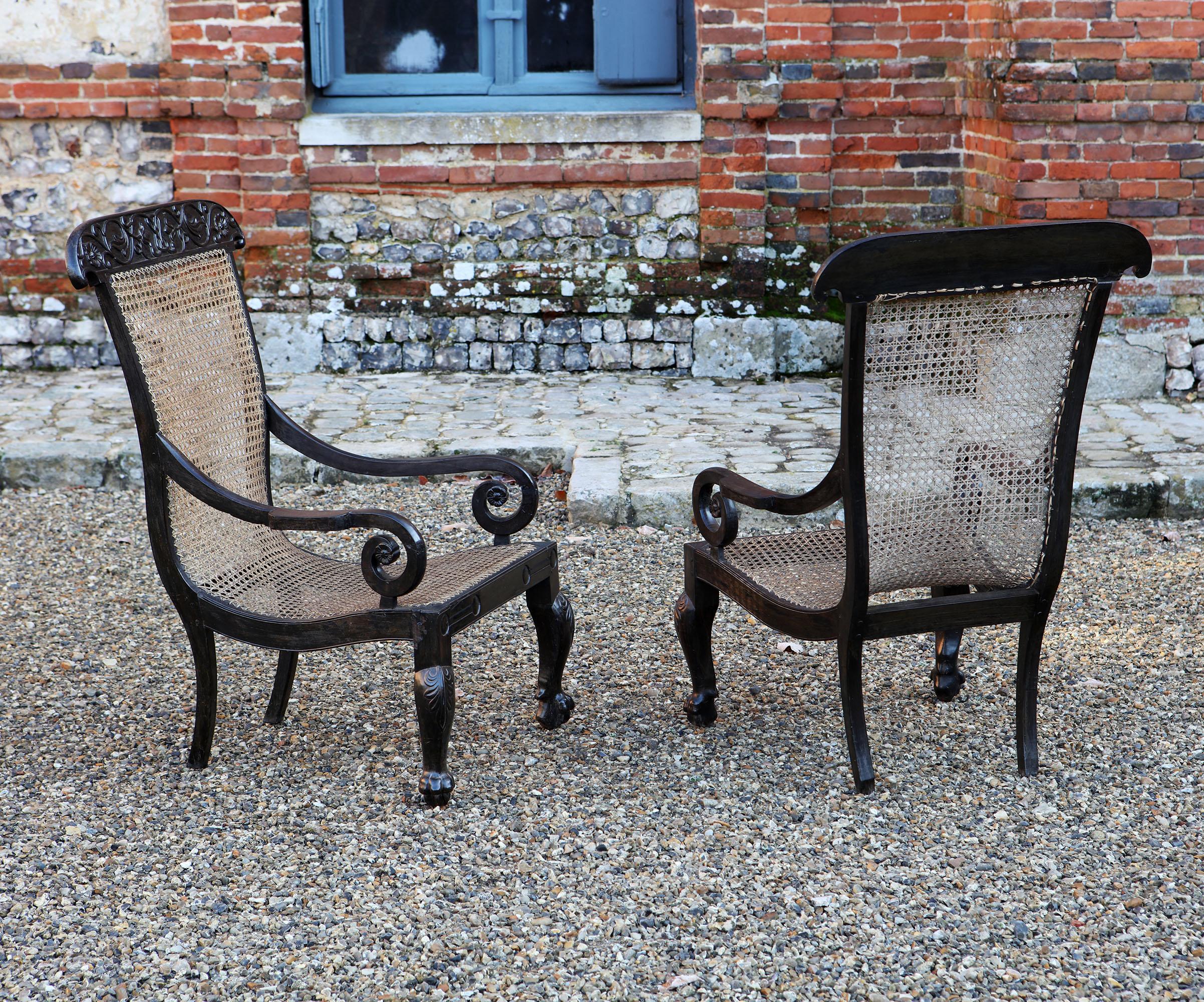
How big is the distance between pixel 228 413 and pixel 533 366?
12.2ft

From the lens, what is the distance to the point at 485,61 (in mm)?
6664

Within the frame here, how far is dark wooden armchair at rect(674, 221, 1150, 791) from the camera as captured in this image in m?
2.48

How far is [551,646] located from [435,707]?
0.50 m

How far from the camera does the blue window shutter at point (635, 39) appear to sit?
6457 millimetres

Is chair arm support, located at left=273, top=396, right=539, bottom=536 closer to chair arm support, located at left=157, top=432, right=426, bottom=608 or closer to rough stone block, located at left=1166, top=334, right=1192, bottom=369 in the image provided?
chair arm support, located at left=157, top=432, right=426, bottom=608

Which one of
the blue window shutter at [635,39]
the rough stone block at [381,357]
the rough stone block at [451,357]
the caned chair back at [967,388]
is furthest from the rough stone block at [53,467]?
the caned chair back at [967,388]

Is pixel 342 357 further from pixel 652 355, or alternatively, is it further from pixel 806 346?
pixel 806 346

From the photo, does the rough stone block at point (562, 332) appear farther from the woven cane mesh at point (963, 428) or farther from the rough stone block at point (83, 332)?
the woven cane mesh at point (963, 428)

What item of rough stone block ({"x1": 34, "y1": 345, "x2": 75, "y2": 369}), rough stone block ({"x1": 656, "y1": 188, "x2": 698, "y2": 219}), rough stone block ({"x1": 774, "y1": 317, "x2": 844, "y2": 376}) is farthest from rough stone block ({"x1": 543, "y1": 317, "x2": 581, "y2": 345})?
rough stone block ({"x1": 34, "y1": 345, "x2": 75, "y2": 369})

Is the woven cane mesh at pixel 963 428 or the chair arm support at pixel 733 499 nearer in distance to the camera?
the woven cane mesh at pixel 963 428

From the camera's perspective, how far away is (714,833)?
2.67m

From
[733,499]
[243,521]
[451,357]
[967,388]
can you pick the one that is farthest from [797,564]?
[451,357]

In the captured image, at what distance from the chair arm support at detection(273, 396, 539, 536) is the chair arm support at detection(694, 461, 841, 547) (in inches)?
16.4

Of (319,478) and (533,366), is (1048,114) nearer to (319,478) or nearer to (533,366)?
(533,366)
